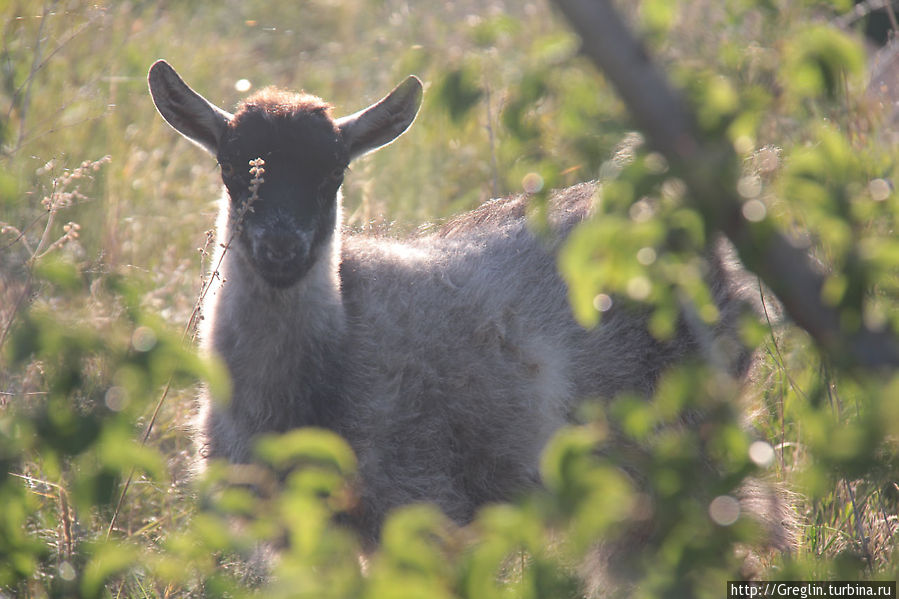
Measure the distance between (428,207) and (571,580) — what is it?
5526 millimetres

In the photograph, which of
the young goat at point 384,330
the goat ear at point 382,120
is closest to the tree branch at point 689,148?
the young goat at point 384,330

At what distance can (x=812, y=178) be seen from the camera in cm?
181

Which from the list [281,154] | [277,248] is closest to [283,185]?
[281,154]

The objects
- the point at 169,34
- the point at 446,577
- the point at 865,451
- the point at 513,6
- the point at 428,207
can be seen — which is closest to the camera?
the point at 865,451

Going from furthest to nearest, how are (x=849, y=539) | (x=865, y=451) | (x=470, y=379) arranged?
(x=470, y=379)
(x=849, y=539)
(x=865, y=451)

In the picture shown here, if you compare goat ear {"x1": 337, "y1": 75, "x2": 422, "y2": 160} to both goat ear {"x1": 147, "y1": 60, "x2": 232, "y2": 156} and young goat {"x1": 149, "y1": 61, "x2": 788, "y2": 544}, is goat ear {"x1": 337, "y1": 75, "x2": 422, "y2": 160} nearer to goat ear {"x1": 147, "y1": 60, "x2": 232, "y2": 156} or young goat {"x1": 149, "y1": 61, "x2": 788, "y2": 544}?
young goat {"x1": 149, "y1": 61, "x2": 788, "y2": 544}

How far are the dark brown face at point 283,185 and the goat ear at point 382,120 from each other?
29 cm

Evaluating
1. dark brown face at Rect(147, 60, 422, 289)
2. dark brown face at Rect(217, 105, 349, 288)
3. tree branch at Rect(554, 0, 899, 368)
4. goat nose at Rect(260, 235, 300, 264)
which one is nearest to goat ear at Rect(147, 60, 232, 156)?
dark brown face at Rect(147, 60, 422, 289)

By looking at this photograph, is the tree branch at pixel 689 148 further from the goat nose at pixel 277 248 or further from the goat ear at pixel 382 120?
the goat ear at pixel 382 120

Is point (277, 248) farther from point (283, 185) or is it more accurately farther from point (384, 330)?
point (384, 330)

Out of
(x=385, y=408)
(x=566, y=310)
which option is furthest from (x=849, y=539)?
(x=385, y=408)

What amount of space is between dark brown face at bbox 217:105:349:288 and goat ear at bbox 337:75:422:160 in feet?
0.95

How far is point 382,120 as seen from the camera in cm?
495

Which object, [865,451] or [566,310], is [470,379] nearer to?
[566,310]
